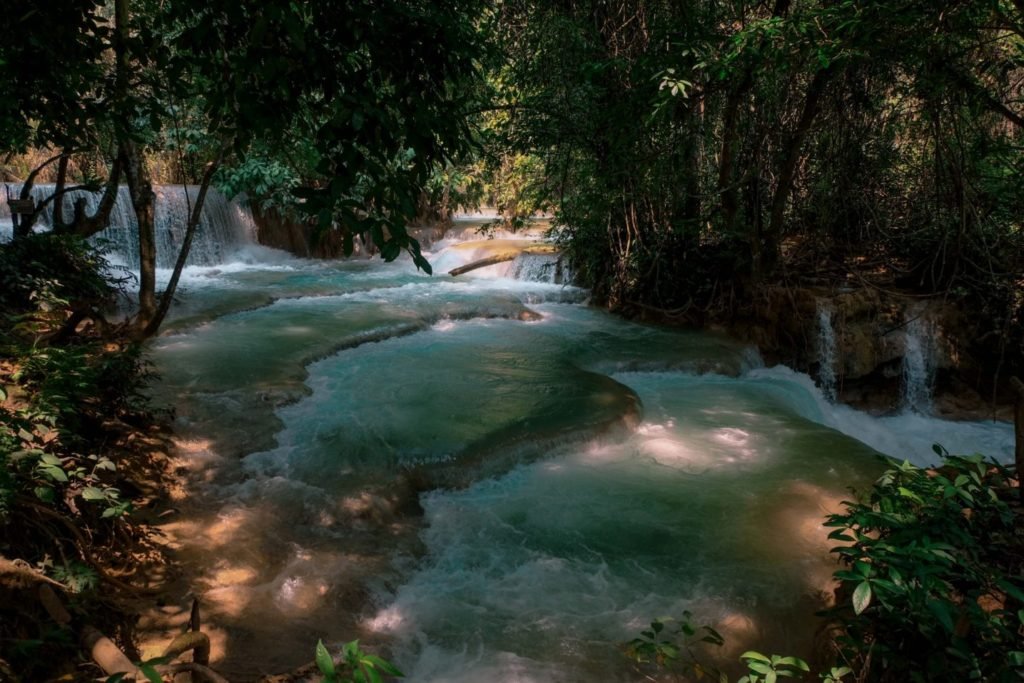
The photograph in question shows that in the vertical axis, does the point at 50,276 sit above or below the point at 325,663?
above

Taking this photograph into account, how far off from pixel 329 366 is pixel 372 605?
13.1 ft

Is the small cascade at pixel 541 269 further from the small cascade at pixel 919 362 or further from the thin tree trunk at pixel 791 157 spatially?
the small cascade at pixel 919 362

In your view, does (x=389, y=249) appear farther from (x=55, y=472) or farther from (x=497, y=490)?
(x=497, y=490)

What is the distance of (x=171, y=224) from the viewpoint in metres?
12.8

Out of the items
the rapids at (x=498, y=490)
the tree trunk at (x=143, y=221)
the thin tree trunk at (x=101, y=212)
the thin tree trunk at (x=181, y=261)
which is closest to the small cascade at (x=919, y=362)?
the rapids at (x=498, y=490)

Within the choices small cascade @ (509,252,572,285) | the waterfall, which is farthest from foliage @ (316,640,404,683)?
the waterfall

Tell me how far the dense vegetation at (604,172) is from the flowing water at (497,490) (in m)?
0.46

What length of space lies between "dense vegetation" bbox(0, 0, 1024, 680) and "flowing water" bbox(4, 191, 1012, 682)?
460 mm

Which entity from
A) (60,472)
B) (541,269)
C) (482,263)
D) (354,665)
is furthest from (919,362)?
(60,472)

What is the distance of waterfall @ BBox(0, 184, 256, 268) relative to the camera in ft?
38.4

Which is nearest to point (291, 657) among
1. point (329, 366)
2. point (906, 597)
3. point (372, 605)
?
point (372, 605)

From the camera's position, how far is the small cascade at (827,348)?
802 cm

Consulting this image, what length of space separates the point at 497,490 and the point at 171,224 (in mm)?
11310

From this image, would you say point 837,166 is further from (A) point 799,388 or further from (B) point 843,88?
(A) point 799,388
